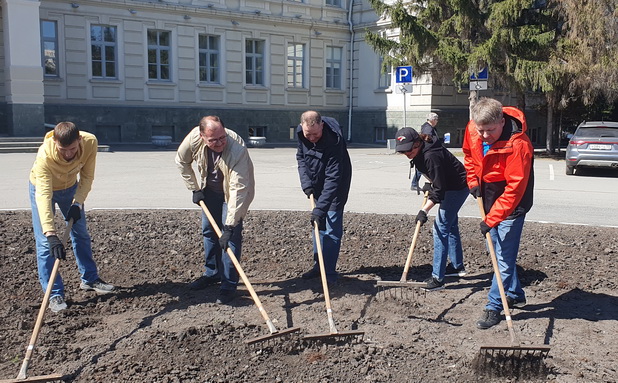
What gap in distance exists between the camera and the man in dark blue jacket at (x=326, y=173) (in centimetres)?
545

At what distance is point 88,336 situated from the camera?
4578mm

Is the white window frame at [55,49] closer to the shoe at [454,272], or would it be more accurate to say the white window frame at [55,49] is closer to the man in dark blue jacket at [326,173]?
the man in dark blue jacket at [326,173]

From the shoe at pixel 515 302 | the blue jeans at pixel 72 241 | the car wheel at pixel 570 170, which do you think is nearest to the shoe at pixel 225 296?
the blue jeans at pixel 72 241

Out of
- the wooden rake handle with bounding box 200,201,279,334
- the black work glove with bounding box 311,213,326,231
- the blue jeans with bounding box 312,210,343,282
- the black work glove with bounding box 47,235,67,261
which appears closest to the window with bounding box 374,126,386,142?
the blue jeans with bounding box 312,210,343,282

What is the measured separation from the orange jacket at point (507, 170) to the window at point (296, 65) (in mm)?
23567

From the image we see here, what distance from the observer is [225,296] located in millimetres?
5297

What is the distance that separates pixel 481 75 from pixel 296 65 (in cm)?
1063

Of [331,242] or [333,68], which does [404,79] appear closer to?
[333,68]

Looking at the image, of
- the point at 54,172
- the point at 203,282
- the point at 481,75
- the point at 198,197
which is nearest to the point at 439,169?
the point at 198,197

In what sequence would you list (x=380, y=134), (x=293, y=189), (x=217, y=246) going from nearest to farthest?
1. (x=217, y=246)
2. (x=293, y=189)
3. (x=380, y=134)

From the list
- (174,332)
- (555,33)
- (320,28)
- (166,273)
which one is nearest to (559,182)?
(555,33)

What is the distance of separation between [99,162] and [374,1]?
10.5 metres

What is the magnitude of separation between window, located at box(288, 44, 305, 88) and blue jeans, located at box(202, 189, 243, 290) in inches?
897

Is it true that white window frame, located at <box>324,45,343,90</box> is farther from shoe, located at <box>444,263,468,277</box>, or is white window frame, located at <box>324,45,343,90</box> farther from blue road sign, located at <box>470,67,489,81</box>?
shoe, located at <box>444,263,468,277</box>
